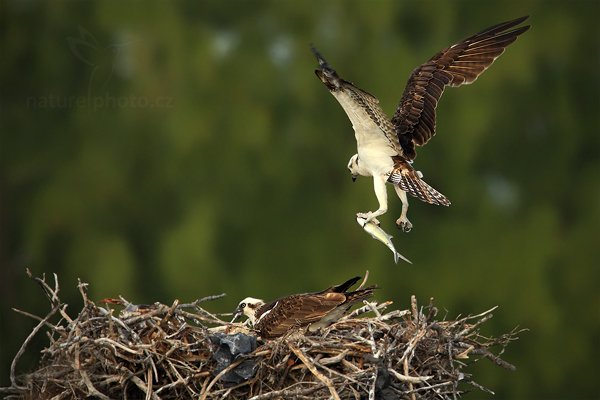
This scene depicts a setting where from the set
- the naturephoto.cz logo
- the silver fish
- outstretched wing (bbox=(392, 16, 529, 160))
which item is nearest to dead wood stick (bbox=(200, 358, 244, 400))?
the silver fish

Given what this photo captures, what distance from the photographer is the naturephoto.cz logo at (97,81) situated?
17.0 metres

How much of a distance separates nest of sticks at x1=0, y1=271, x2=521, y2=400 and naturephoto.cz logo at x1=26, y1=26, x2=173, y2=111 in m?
9.69

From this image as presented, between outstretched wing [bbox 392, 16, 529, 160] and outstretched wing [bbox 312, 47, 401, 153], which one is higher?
outstretched wing [bbox 392, 16, 529, 160]

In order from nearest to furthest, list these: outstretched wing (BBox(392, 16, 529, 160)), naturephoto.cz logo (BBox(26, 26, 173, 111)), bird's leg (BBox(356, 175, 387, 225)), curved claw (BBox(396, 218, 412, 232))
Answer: bird's leg (BBox(356, 175, 387, 225))
curved claw (BBox(396, 218, 412, 232))
outstretched wing (BBox(392, 16, 529, 160))
naturephoto.cz logo (BBox(26, 26, 173, 111))

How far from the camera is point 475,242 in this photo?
16750 mm

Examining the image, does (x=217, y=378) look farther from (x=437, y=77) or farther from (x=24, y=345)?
(x=437, y=77)

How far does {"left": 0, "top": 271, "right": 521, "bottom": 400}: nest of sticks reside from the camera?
723cm

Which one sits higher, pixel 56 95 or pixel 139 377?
pixel 56 95

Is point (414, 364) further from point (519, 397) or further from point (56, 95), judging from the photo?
point (56, 95)

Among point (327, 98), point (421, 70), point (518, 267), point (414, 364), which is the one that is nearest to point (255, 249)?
point (327, 98)

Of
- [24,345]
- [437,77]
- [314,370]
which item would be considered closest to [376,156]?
[437,77]

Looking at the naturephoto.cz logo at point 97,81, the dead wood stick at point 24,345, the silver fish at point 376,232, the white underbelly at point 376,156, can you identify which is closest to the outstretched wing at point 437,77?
the white underbelly at point 376,156

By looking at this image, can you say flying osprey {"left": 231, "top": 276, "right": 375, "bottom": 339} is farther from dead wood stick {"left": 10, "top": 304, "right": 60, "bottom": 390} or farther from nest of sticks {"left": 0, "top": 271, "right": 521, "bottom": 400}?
dead wood stick {"left": 10, "top": 304, "right": 60, "bottom": 390}

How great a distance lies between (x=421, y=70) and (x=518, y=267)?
26.9 ft
